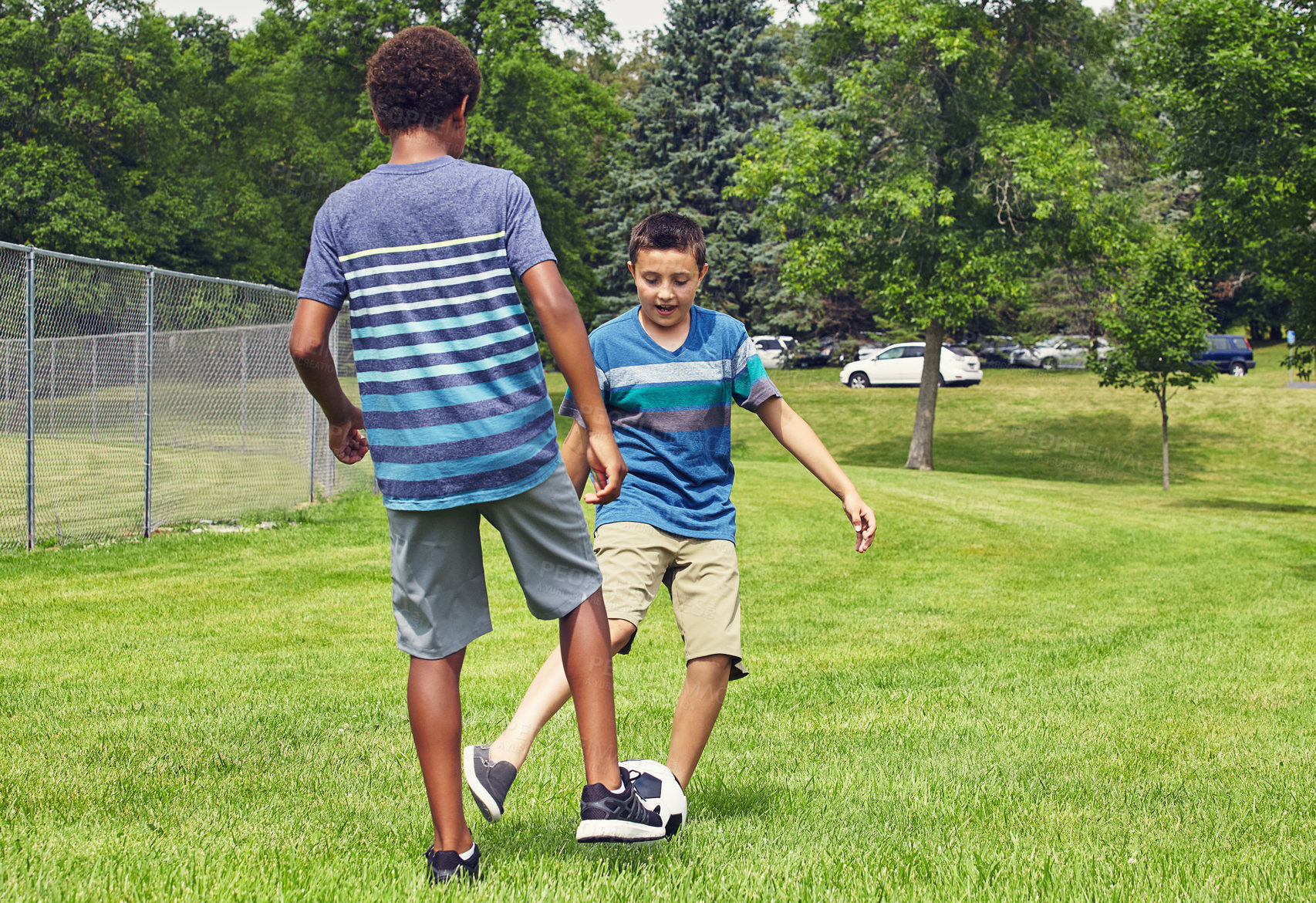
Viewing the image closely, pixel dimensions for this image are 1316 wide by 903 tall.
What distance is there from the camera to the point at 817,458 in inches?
141

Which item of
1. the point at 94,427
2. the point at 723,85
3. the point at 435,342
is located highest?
the point at 723,85

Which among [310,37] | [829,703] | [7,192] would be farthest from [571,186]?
[829,703]

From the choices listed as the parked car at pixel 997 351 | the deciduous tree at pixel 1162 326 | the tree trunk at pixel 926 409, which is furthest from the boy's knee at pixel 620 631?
the parked car at pixel 997 351

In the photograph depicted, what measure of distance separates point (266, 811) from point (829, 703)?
2958mm

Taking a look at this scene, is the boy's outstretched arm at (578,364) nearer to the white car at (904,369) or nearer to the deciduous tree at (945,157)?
the deciduous tree at (945,157)

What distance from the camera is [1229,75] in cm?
1567

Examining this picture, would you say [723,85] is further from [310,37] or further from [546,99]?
[310,37]

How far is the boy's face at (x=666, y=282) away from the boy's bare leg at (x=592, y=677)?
101 cm

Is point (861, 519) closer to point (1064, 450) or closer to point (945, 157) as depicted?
point (945, 157)

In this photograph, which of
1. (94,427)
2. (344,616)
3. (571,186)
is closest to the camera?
(344,616)

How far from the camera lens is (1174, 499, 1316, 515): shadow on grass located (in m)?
22.0

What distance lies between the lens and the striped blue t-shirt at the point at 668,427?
3533mm

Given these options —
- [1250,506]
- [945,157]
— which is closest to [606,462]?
[1250,506]

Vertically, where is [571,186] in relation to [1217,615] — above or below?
above
